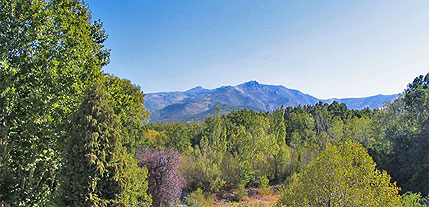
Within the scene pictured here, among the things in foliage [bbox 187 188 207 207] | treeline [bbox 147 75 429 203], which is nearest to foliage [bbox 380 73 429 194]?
treeline [bbox 147 75 429 203]

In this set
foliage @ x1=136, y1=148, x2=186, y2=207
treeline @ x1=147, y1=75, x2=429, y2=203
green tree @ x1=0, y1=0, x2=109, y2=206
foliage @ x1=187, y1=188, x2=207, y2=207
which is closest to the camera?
green tree @ x1=0, y1=0, x2=109, y2=206

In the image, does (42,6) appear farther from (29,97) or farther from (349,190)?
(349,190)

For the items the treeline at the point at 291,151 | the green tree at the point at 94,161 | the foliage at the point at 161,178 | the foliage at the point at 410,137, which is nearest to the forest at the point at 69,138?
the green tree at the point at 94,161

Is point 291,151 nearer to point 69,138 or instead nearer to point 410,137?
point 410,137

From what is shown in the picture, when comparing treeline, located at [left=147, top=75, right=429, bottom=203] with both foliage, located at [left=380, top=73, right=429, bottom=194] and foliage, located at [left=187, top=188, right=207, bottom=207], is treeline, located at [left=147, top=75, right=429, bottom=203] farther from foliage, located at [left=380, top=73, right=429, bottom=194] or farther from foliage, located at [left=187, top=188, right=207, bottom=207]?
foliage, located at [left=187, top=188, right=207, bottom=207]

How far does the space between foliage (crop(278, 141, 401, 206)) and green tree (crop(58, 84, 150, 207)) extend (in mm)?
4463

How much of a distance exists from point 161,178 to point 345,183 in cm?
804

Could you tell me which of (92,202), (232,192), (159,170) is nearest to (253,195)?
(232,192)

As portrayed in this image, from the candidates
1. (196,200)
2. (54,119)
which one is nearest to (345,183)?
(54,119)

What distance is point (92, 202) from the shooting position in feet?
16.7

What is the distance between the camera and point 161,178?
36.0 ft

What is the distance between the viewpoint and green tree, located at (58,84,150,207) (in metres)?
5.13

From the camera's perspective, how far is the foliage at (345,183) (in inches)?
208

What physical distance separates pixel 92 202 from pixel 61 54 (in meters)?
3.91
